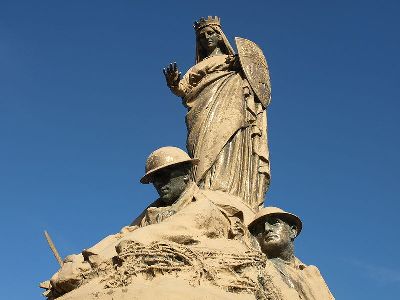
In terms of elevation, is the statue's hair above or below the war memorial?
above

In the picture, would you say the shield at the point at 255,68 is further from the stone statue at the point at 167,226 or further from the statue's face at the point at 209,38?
the stone statue at the point at 167,226

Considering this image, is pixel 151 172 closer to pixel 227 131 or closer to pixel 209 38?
pixel 227 131

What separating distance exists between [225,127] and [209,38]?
7.75ft

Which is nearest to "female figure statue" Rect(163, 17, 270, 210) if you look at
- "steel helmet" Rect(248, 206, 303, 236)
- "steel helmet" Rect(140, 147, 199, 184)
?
"steel helmet" Rect(248, 206, 303, 236)

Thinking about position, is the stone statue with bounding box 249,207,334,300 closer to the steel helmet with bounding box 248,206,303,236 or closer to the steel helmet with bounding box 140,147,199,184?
the steel helmet with bounding box 248,206,303,236

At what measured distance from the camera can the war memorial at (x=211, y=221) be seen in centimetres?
541

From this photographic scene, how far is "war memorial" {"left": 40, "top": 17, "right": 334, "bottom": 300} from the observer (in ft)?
17.7

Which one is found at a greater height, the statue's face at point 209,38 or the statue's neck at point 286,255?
the statue's face at point 209,38

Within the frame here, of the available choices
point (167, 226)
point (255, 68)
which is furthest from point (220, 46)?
point (167, 226)

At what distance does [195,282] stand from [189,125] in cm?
524

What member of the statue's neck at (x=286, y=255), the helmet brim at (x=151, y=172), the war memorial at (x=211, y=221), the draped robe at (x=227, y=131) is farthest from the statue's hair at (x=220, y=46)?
the statue's neck at (x=286, y=255)

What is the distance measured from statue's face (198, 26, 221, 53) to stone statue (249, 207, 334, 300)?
495cm

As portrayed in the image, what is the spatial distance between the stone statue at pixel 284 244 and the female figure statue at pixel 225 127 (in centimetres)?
202

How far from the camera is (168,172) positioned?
278 inches
